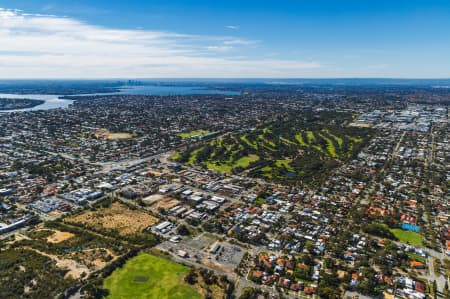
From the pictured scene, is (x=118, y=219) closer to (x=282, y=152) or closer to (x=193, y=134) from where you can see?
(x=282, y=152)

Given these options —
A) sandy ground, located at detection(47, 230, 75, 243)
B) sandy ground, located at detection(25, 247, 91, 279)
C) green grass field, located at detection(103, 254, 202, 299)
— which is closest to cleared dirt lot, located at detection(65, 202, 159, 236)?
sandy ground, located at detection(47, 230, 75, 243)

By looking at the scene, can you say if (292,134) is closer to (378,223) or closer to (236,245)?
(378,223)

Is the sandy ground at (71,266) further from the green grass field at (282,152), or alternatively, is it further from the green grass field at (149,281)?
the green grass field at (282,152)

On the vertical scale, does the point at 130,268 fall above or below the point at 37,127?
below

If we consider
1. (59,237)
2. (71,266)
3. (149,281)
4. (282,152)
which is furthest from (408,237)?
(59,237)

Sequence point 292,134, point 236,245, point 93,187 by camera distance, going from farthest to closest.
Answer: point 292,134
point 93,187
point 236,245

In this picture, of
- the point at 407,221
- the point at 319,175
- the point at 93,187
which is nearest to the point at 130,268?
the point at 93,187
